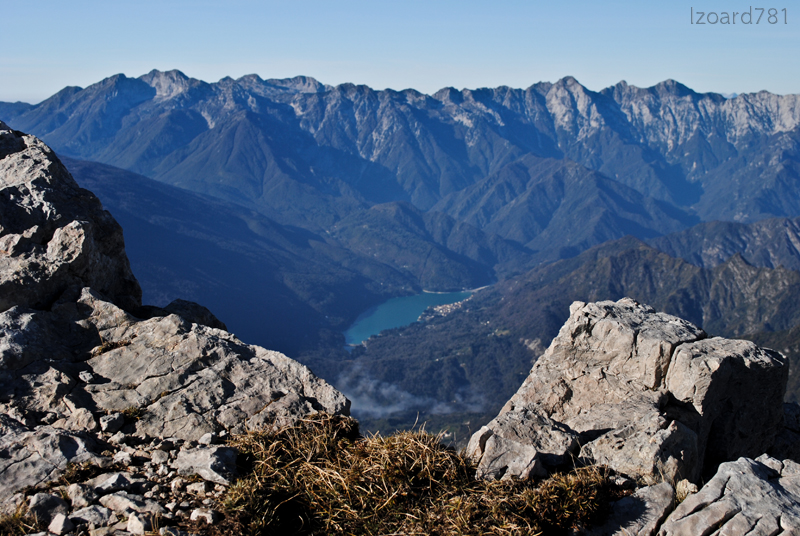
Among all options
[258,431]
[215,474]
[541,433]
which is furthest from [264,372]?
[541,433]

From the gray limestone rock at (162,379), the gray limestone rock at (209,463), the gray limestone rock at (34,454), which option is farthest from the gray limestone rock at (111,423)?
the gray limestone rock at (209,463)

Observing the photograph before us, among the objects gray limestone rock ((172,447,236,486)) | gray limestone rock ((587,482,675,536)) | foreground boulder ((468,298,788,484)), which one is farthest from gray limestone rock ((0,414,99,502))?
gray limestone rock ((587,482,675,536))

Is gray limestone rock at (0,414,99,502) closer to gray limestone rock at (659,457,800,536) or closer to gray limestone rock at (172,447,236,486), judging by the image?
gray limestone rock at (172,447,236,486)

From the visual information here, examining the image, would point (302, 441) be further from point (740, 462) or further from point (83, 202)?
point (83, 202)

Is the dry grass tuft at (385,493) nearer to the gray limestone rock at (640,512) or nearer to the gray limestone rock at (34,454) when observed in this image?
the gray limestone rock at (640,512)

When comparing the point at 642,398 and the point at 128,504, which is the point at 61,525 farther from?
the point at 642,398
